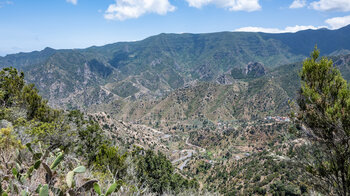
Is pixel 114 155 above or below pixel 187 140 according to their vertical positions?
above

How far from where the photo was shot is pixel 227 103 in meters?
189

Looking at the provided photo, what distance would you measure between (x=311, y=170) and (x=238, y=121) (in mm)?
170118

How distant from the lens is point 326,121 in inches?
327

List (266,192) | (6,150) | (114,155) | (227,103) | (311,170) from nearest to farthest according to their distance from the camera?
(6,150) < (311,170) < (114,155) < (266,192) < (227,103)

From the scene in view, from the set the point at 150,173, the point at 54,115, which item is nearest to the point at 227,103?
the point at 150,173

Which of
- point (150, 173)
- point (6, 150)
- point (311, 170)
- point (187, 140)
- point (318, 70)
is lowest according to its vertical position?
point (187, 140)

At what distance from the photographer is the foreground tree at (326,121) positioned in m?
7.97

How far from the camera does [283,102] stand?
16650 centimetres

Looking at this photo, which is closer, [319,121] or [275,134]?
[319,121]

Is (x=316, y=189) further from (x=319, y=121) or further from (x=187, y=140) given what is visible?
(x=187, y=140)

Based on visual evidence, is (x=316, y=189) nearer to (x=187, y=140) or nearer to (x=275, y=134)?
(x=275, y=134)

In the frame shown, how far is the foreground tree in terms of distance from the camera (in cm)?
797

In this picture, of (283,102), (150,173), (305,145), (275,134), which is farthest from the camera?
(283,102)

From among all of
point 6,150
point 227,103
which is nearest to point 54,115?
point 6,150
